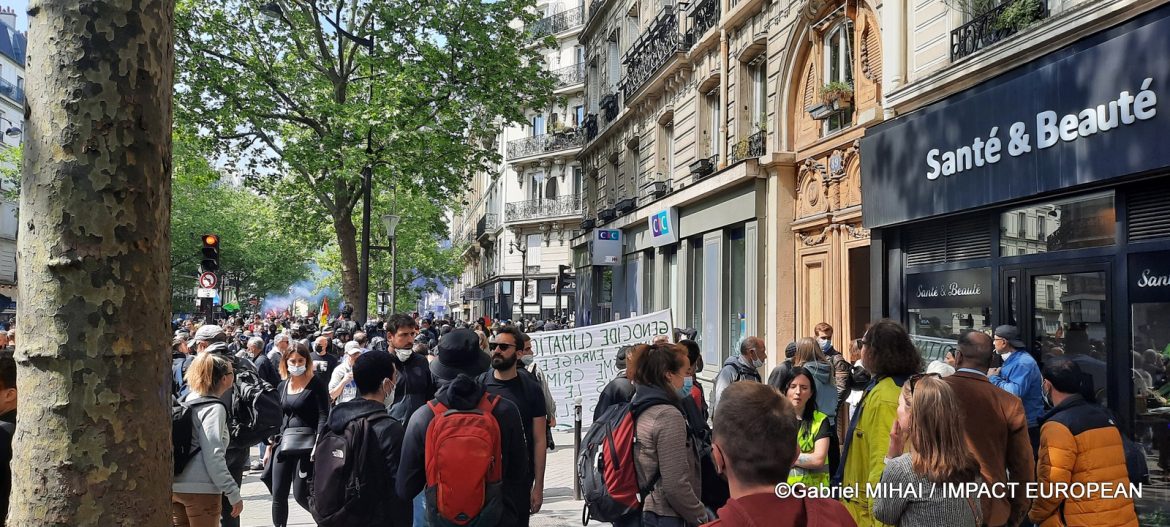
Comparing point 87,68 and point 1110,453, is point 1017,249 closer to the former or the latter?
point 1110,453

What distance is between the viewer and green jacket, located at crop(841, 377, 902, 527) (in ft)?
13.8

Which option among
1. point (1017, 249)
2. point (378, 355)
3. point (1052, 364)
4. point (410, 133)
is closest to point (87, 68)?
point (378, 355)

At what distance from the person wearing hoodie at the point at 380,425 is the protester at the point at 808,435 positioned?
2.35 m

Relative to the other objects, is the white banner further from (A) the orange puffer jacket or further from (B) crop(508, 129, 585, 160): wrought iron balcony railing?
(B) crop(508, 129, 585, 160): wrought iron balcony railing

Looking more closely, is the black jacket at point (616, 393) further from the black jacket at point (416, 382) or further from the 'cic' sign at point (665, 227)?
the 'cic' sign at point (665, 227)

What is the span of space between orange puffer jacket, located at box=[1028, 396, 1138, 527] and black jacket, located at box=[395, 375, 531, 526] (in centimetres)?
266

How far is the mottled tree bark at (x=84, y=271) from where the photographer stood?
217 centimetres

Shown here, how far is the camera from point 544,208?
46.2 m

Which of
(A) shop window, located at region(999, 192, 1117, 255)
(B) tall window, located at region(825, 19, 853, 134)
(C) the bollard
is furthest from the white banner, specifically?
(B) tall window, located at region(825, 19, 853, 134)

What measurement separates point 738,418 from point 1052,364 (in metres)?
2.90

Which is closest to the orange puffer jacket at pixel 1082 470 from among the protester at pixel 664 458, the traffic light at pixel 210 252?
the protester at pixel 664 458

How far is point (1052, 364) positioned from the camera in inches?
179

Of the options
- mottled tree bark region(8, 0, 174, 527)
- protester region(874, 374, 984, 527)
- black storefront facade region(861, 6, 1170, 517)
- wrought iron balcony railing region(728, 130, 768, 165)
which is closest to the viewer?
mottled tree bark region(8, 0, 174, 527)

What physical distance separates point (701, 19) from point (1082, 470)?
16123mm
